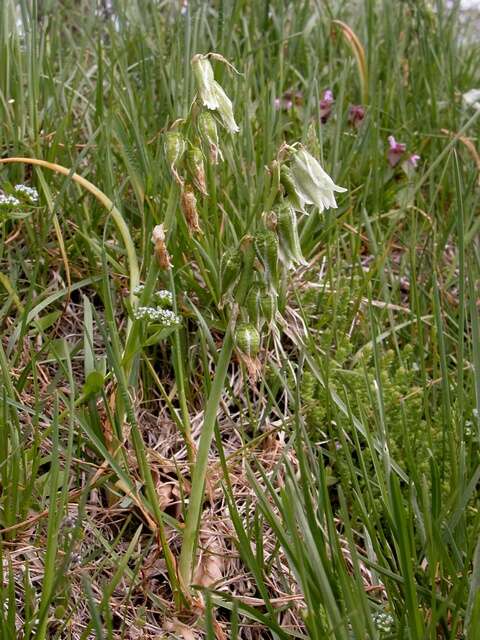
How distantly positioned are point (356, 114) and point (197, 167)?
176cm

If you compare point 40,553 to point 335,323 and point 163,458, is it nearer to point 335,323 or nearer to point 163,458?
point 163,458

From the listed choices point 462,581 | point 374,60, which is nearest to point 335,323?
point 462,581

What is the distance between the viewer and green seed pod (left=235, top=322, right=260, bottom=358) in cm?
165

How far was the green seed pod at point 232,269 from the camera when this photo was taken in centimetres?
167

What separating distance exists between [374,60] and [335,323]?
1.43 m

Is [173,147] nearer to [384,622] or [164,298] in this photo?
[164,298]

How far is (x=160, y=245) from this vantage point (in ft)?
5.92

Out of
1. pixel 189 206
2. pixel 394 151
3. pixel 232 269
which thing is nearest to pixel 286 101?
pixel 394 151

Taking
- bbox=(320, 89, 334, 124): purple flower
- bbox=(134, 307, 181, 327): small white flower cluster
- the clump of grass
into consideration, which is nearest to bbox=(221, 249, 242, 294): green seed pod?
the clump of grass

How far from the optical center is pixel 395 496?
157 centimetres

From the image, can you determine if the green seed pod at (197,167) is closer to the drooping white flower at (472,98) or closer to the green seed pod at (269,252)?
the green seed pod at (269,252)

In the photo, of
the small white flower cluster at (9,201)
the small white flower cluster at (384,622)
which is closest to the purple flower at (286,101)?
the small white flower cluster at (9,201)

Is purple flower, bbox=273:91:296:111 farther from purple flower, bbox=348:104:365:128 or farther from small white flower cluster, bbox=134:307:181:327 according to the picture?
small white flower cluster, bbox=134:307:181:327

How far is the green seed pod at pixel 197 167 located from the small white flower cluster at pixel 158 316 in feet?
1.12
